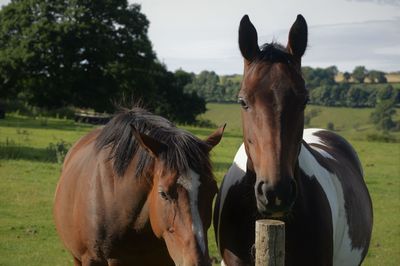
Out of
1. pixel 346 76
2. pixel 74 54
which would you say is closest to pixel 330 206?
pixel 74 54

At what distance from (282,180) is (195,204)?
80cm

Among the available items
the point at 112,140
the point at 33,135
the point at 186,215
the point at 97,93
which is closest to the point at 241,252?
the point at 186,215

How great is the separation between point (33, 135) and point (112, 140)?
1641cm

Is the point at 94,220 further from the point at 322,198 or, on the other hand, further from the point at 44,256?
the point at 44,256

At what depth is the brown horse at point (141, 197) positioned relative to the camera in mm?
3357

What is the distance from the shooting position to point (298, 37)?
3295 mm

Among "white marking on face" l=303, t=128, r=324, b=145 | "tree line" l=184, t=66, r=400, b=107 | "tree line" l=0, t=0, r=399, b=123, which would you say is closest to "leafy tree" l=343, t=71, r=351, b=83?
"tree line" l=184, t=66, r=400, b=107

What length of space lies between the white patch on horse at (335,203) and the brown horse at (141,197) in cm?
70

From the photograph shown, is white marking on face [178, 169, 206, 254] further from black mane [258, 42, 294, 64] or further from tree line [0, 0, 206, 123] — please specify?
tree line [0, 0, 206, 123]

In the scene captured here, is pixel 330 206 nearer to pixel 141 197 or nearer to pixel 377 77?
pixel 141 197

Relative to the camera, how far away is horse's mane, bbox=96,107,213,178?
3.52 meters

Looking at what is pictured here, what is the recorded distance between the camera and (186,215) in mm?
3301

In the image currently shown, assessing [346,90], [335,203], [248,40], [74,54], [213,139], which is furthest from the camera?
[346,90]

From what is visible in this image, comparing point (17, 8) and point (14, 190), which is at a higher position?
point (17, 8)
